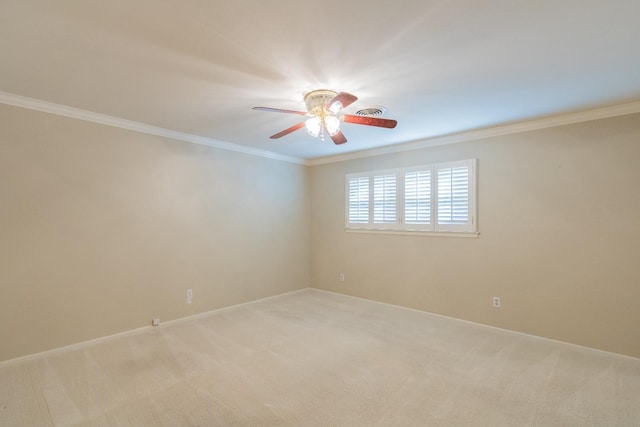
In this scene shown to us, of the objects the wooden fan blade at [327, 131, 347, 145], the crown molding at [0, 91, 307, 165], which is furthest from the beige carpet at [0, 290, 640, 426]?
the crown molding at [0, 91, 307, 165]

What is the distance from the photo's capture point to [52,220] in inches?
117

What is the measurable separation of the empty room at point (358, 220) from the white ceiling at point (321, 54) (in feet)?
0.06

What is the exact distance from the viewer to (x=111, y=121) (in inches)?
131

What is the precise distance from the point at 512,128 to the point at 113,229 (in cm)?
475

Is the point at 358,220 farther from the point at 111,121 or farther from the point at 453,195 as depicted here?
the point at 111,121

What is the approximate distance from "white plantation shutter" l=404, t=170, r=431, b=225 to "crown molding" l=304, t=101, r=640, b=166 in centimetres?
42

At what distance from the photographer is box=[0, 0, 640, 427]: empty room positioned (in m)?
1.86

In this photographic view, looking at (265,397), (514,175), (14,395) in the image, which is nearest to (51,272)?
(14,395)

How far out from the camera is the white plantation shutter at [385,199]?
459 cm

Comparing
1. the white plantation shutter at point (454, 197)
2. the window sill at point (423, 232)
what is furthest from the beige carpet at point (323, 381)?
the white plantation shutter at point (454, 197)

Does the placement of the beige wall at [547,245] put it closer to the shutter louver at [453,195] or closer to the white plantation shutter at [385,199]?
the shutter louver at [453,195]

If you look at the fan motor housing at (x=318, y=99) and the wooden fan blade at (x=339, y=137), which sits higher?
the fan motor housing at (x=318, y=99)

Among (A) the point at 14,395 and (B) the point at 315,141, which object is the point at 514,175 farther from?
(A) the point at 14,395

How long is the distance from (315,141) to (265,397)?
10.3 ft
